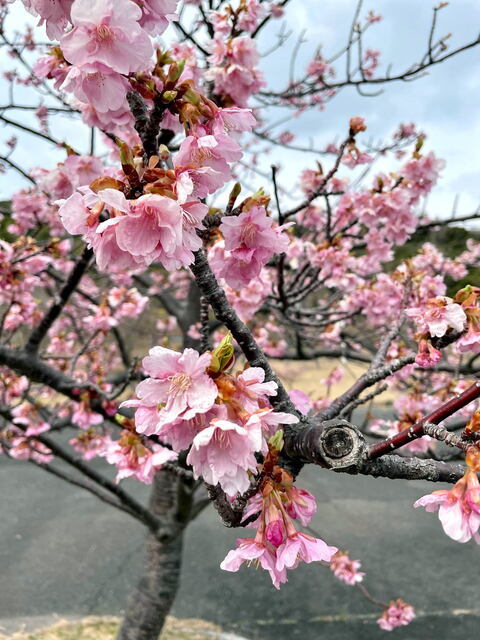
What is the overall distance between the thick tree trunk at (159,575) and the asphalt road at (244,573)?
1.43 metres

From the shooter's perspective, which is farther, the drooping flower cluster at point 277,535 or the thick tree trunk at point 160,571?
the thick tree trunk at point 160,571

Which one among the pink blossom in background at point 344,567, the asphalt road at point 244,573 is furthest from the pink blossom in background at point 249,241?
the asphalt road at point 244,573

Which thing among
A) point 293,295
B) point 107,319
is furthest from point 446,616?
point 107,319

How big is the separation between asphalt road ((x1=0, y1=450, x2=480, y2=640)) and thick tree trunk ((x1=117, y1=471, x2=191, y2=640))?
1428mm

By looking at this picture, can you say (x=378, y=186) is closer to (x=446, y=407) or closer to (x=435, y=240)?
(x=446, y=407)

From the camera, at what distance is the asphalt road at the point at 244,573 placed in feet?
15.0

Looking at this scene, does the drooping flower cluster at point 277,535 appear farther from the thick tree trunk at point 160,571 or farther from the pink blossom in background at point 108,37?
the thick tree trunk at point 160,571

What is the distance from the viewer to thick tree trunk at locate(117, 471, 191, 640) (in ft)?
11.0

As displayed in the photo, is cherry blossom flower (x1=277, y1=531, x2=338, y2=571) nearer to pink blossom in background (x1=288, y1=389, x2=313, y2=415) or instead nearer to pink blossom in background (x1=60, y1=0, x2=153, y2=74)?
pink blossom in background (x1=288, y1=389, x2=313, y2=415)

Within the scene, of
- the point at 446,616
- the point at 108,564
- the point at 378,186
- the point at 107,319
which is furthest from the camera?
the point at 108,564

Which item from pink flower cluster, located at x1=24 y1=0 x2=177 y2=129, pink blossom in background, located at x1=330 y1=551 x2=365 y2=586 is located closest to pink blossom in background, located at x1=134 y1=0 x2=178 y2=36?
pink flower cluster, located at x1=24 y1=0 x2=177 y2=129

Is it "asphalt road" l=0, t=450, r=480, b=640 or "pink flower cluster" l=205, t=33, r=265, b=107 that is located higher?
"pink flower cluster" l=205, t=33, r=265, b=107

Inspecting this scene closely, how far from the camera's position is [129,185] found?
726 mm

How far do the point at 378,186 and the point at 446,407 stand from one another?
6.17 ft
